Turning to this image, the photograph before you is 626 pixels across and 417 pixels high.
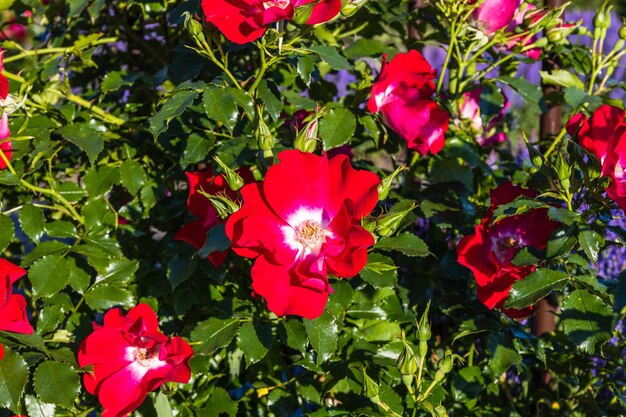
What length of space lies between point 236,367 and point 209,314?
198 millimetres

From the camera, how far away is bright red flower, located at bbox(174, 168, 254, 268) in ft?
4.06

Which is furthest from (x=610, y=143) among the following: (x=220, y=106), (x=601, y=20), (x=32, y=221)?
(x=32, y=221)

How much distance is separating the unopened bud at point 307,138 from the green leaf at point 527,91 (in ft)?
1.95

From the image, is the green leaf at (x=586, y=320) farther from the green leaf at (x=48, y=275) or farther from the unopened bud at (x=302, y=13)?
the green leaf at (x=48, y=275)

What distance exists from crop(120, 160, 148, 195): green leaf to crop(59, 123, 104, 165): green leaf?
0.12 m

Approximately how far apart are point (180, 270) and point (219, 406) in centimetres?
28

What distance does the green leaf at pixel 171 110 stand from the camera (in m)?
1.18

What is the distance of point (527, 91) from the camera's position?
1531 millimetres

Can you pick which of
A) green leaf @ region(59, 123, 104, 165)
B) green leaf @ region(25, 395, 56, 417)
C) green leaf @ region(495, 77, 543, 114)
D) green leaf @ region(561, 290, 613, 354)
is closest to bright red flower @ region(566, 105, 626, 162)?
green leaf @ region(561, 290, 613, 354)

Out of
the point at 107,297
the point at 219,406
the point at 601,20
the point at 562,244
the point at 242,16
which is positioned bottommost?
the point at 219,406

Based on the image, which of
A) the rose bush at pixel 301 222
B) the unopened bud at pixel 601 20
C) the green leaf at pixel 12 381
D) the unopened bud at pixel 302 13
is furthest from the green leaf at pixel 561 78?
the green leaf at pixel 12 381

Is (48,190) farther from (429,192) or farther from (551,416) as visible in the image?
(551,416)

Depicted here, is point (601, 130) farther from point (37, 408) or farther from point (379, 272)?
point (37, 408)

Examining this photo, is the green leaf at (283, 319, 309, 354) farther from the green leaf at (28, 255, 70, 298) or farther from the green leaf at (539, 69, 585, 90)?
the green leaf at (539, 69, 585, 90)
